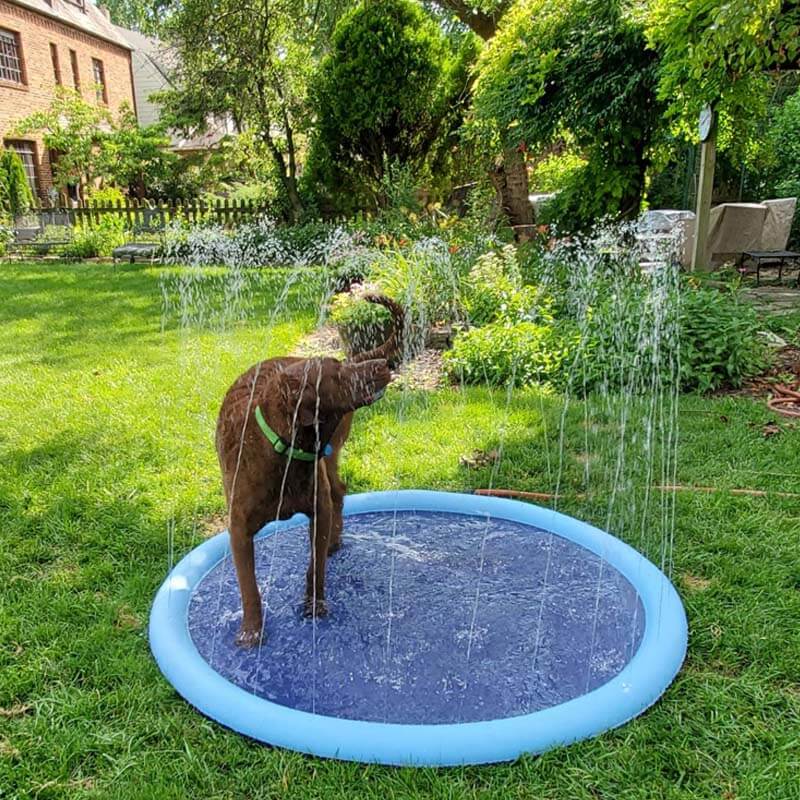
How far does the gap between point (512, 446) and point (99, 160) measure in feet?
67.2

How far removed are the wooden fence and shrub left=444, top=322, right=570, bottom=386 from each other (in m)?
10.3

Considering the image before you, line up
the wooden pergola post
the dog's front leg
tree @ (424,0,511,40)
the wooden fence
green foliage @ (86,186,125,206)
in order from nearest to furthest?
the dog's front leg, the wooden pergola post, tree @ (424,0,511,40), the wooden fence, green foliage @ (86,186,125,206)

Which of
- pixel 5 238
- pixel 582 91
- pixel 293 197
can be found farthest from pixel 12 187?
pixel 582 91

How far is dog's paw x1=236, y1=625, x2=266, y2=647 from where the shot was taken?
8.41 ft

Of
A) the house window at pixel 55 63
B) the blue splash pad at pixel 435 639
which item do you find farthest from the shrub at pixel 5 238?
the blue splash pad at pixel 435 639

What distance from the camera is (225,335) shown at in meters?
7.40

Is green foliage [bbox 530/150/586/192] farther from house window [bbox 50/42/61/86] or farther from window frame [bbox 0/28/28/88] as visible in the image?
house window [bbox 50/42/61/86]

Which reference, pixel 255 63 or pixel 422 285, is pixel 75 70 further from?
pixel 422 285

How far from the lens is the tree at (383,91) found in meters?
12.1

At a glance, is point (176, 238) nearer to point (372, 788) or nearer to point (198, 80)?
point (198, 80)

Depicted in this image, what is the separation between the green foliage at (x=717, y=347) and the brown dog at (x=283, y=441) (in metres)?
3.57

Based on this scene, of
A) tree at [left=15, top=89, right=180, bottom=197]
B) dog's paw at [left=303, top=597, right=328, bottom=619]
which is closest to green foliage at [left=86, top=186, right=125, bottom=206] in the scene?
tree at [left=15, top=89, right=180, bottom=197]

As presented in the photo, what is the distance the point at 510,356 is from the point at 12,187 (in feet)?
53.6

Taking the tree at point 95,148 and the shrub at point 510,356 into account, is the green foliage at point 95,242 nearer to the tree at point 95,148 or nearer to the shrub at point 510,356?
the tree at point 95,148
